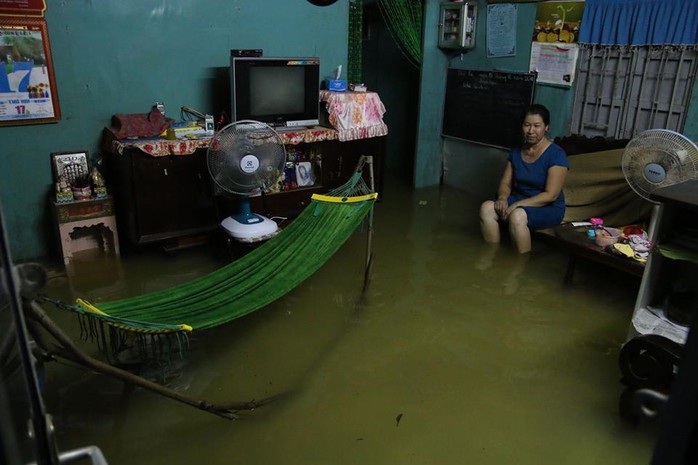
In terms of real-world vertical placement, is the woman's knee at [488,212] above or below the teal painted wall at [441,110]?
below

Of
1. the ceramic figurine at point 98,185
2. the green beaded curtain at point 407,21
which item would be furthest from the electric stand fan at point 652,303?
the ceramic figurine at point 98,185

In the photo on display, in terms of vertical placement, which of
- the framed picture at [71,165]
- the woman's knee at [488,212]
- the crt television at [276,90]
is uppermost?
the crt television at [276,90]

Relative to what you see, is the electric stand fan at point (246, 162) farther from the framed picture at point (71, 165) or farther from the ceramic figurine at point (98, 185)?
the framed picture at point (71, 165)

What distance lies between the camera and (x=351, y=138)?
13.5 ft

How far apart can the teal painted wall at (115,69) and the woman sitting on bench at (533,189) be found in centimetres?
205

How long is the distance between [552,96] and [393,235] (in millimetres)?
1707

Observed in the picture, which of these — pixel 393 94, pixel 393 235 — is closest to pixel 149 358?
pixel 393 235

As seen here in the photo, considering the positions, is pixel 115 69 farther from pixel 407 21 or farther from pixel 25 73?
pixel 407 21

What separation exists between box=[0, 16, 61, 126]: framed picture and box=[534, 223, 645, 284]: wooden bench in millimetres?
3220

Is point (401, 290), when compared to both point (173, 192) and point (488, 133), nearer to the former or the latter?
point (173, 192)

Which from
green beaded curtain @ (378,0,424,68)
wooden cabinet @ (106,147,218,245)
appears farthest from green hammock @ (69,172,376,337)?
green beaded curtain @ (378,0,424,68)

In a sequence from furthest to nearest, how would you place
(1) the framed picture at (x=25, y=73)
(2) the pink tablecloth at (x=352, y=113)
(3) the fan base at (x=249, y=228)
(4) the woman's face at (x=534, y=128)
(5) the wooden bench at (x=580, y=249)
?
1. (2) the pink tablecloth at (x=352, y=113)
2. (4) the woman's face at (x=534, y=128)
3. (3) the fan base at (x=249, y=228)
4. (1) the framed picture at (x=25, y=73)
5. (5) the wooden bench at (x=580, y=249)

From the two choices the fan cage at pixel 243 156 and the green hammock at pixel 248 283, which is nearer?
the green hammock at pixel 248 283

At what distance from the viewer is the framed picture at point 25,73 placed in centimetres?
303
